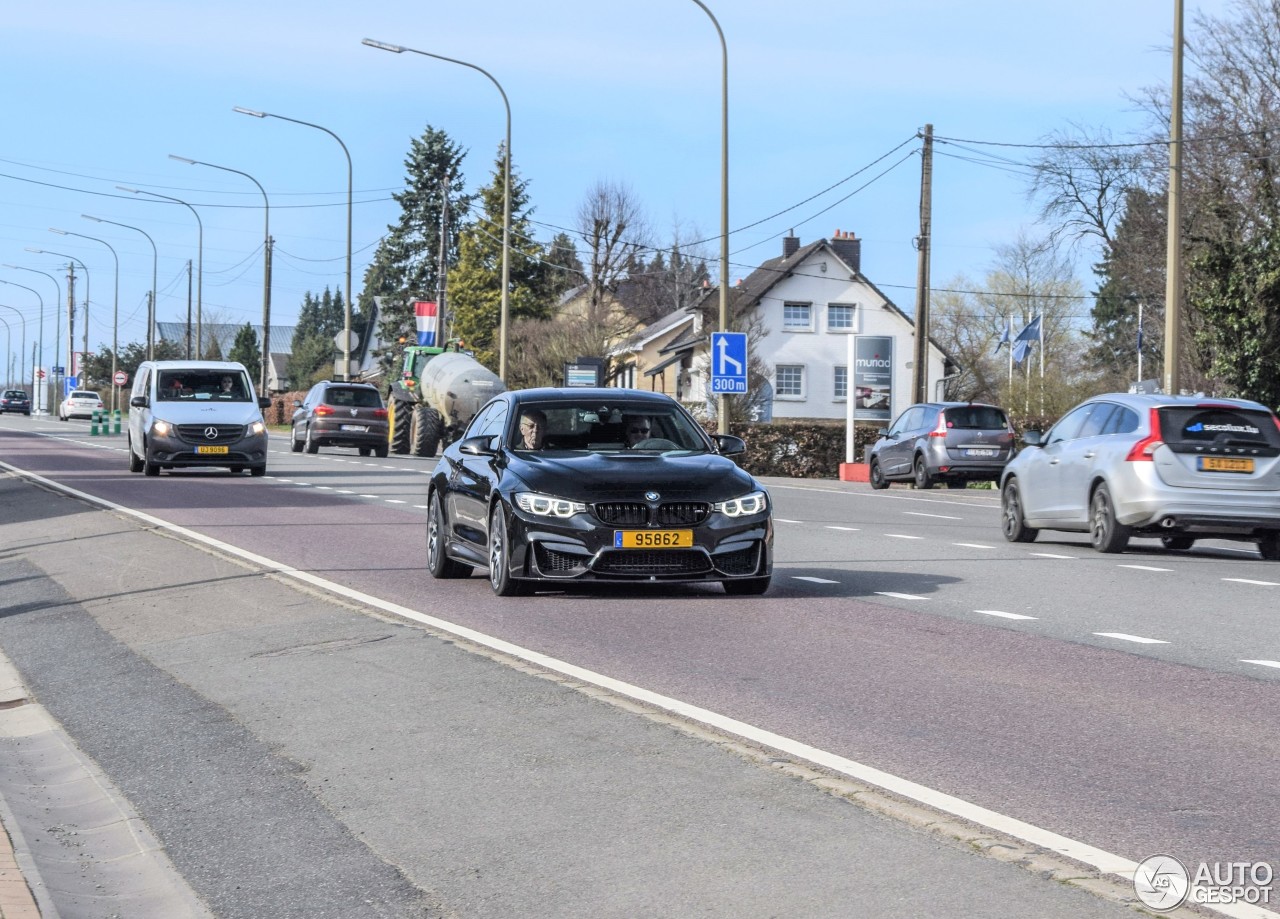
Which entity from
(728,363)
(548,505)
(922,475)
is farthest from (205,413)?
(548,505)

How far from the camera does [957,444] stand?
3406 centimetres

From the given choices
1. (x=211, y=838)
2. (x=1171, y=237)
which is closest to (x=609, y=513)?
(x=211, y=838)

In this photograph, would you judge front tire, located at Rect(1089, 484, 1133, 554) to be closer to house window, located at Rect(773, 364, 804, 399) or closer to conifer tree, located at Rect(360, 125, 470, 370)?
house window, located at Rect(773, 364, 804, 399)

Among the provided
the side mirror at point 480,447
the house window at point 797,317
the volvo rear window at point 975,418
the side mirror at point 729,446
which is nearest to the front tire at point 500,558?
the side mirror at point 480,447

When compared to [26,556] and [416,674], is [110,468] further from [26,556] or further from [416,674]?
[416,674]

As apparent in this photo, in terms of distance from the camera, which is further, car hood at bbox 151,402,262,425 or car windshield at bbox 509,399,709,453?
car hood at bbox 151,402,262,425

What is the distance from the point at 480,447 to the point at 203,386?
19808 mm

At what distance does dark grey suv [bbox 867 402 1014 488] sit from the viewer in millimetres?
34062

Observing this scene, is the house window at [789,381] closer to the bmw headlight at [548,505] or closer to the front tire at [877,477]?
the front tire at [877,477]

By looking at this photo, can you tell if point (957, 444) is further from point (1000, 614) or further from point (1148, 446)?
point (1000, 614)

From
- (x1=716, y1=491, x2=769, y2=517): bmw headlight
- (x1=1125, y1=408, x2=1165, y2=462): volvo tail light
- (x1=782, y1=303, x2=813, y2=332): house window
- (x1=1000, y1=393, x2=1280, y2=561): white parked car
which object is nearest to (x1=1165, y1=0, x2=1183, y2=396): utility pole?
(x1=1000, y1=393, x2=1280, y2=561): white parked car

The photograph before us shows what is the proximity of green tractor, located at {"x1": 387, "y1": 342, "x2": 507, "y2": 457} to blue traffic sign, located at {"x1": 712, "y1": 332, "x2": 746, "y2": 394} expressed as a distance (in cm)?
865

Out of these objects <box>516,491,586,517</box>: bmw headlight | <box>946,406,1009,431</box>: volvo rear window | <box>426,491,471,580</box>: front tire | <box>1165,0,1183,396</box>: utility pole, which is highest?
<box>1165,0,1183,396</box>: utility pole

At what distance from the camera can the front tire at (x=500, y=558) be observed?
12.2m
